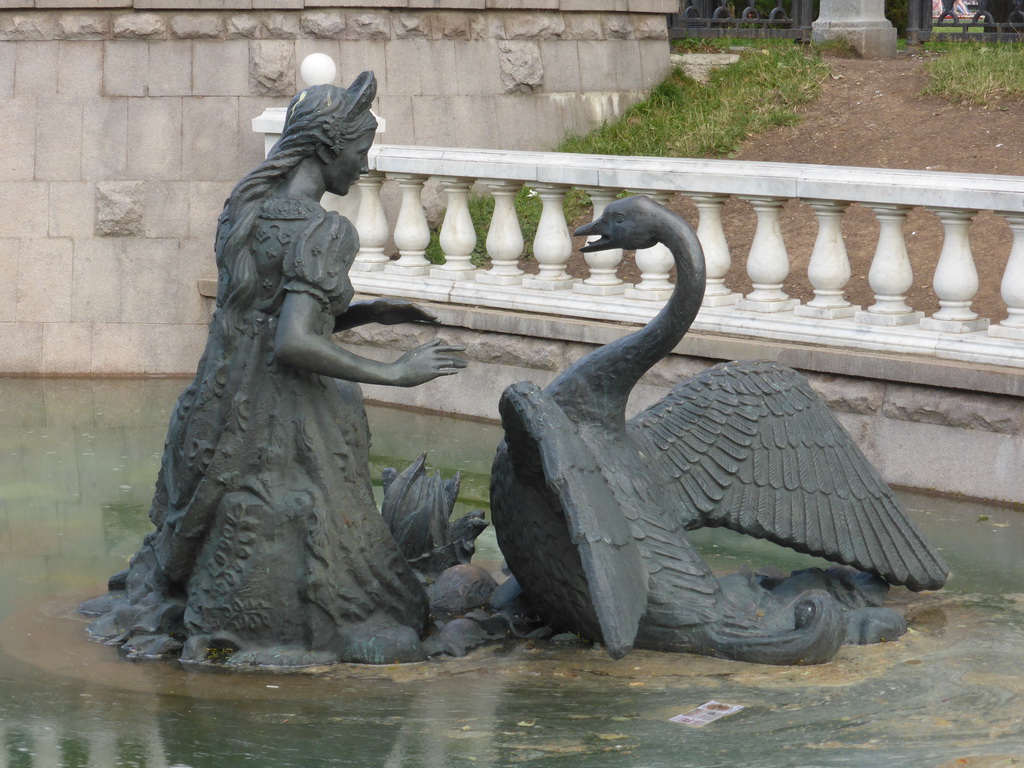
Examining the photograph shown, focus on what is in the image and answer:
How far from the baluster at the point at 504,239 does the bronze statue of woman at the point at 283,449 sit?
3.99 meters

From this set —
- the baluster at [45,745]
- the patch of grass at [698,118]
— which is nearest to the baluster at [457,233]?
the patch of grass at [698,118]

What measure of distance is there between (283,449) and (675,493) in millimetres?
1352

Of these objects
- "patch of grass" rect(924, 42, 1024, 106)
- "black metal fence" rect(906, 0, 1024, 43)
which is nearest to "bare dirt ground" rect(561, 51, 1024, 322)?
"patch of grass" rect(924, 42, 1024, 106)

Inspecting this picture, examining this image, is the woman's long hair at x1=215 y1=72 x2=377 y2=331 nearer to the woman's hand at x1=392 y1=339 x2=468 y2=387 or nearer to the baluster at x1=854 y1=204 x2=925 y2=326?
the woman's hand at x1=392 y1=339 x2=468 y2=387

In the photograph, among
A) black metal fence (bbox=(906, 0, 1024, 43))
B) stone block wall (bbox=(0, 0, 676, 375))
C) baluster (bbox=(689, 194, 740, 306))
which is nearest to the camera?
baluster (bbox=(689, 194, 740, 306))

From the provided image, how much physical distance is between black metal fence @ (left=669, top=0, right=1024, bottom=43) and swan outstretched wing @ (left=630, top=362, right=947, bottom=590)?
35.4ft

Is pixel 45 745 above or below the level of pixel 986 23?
below

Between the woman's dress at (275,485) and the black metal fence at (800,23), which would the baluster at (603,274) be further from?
the black metal fence at (800,23)

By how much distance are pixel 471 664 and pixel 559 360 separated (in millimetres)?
3785

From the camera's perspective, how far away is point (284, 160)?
5.25 m

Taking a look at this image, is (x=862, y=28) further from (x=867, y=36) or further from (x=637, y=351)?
(x=637, y=351)

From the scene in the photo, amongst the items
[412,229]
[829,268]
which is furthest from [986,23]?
[829,268]

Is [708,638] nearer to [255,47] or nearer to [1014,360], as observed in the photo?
[1014,360]

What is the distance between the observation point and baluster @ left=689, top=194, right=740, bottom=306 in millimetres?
8547
